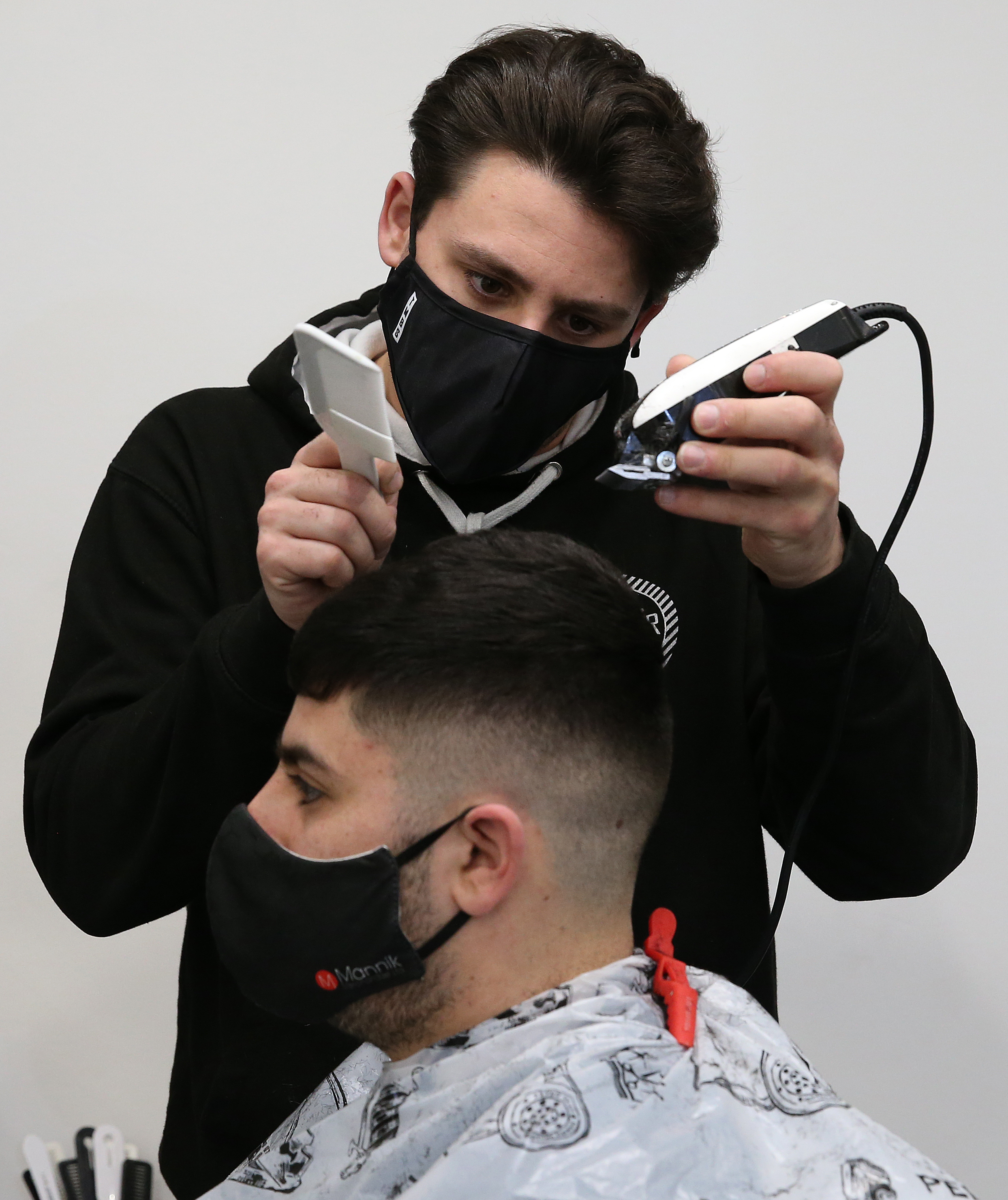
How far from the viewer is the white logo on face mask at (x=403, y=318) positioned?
1.45 meters

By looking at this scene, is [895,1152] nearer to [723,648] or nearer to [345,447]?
[723,648]

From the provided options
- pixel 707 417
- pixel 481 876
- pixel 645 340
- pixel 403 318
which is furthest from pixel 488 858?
pixel 645 340

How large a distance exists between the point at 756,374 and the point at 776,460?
84 mm

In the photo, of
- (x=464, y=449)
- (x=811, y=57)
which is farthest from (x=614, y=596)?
(x=811, y=57)

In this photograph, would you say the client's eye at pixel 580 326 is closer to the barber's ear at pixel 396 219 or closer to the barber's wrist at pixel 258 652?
the barber's ear at pixel 396 219

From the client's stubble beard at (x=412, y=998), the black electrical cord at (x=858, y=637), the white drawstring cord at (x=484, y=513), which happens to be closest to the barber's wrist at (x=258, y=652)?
the client's stubble beard at (x=412, y=998)

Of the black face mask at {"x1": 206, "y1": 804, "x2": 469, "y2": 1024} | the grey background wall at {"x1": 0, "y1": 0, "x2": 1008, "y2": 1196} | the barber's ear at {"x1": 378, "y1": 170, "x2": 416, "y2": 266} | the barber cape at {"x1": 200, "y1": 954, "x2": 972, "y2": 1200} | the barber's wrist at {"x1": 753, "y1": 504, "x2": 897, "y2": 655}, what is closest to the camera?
the barber cape at {"x1": 200, "y1": 954, "x2": 972, "y2": 1200}

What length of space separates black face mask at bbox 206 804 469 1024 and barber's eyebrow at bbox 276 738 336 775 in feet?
0.22

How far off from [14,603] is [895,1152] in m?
1.82

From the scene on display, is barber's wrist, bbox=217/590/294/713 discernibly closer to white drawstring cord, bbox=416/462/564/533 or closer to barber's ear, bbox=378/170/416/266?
white drawstring cord, bbox=416/462/564/533

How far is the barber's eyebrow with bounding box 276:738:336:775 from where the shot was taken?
1244mm

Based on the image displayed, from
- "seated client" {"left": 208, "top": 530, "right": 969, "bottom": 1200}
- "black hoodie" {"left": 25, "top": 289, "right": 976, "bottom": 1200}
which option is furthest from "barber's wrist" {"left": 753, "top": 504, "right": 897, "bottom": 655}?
"seated client" {"left": 208, "top": 530, "right": 969, "bottom": 1200}

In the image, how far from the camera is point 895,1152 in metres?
1.13

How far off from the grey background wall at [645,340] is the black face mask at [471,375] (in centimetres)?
102
